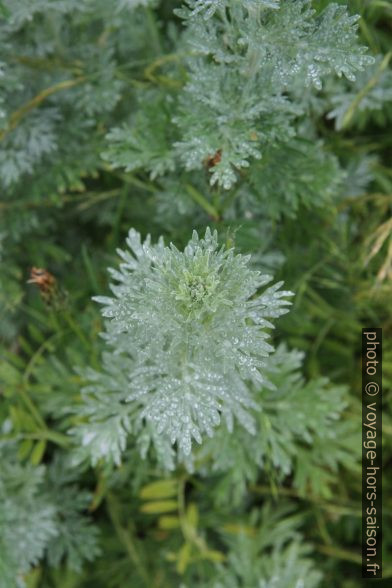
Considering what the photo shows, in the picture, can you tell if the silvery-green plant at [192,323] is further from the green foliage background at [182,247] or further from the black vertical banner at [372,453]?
the black vertical banner at [372,453]

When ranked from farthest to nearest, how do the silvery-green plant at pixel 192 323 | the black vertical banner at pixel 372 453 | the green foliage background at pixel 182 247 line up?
the black vertical banner at pixel 372 453 < the green foliage background at pixel 182 247 < the silvery-green plant at pixel 192 323

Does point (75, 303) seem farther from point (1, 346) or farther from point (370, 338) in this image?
point (370, 338)

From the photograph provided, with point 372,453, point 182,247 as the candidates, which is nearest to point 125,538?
point 372,453

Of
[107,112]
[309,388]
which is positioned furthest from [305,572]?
[107,112]

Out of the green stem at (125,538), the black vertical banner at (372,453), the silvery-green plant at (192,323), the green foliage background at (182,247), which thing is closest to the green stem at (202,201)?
the green foliage background at (182,247)

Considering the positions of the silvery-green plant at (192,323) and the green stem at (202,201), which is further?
A: the green stem at (202,201)

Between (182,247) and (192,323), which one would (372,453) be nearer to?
(182,247)

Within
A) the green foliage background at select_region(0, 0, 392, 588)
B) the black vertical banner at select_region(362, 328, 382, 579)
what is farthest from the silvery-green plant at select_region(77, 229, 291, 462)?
the black vertical banner at select_region(362, 328, 382, 579)
